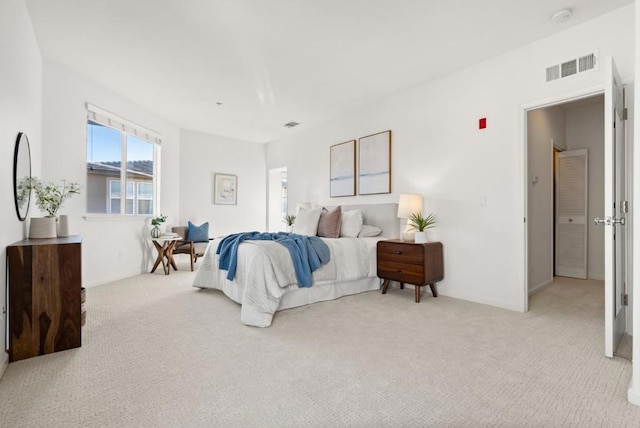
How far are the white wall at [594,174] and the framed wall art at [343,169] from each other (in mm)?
3424

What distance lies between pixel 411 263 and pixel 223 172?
4595mm

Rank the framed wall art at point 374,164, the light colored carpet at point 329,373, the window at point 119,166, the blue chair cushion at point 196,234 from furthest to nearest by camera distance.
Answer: the blue chair cushion at point 196,234 → the framed wall art at point 374,164 → the window at point 119,166 → the light colored carpet at point 329,373

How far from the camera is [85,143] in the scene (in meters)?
4.18

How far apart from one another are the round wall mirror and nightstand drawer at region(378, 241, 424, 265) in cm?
331

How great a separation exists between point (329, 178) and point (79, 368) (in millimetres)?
4200

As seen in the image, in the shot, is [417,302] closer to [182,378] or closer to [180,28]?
[182,378]

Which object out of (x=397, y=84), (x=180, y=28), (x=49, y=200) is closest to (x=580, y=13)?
(x=397, y=84)

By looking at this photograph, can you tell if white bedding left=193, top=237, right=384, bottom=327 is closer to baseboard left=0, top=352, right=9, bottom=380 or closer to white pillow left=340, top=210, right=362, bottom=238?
white pillow left=340, top=210, right=362, bottom=238

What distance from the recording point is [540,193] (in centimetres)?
Answer: 435

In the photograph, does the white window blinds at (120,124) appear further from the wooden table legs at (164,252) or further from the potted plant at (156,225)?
the wooden table legs at (164,252)

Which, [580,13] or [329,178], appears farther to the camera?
[329,178]

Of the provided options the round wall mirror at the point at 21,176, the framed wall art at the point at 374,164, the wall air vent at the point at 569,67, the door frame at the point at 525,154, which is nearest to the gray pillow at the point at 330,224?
the framed wall art at the point at 374,164

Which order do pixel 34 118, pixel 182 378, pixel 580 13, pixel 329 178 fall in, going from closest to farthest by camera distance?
pixel 182 378
pixel 580 13
pixel 34 118
pixel 329 178

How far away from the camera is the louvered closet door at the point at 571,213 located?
4.88 m
